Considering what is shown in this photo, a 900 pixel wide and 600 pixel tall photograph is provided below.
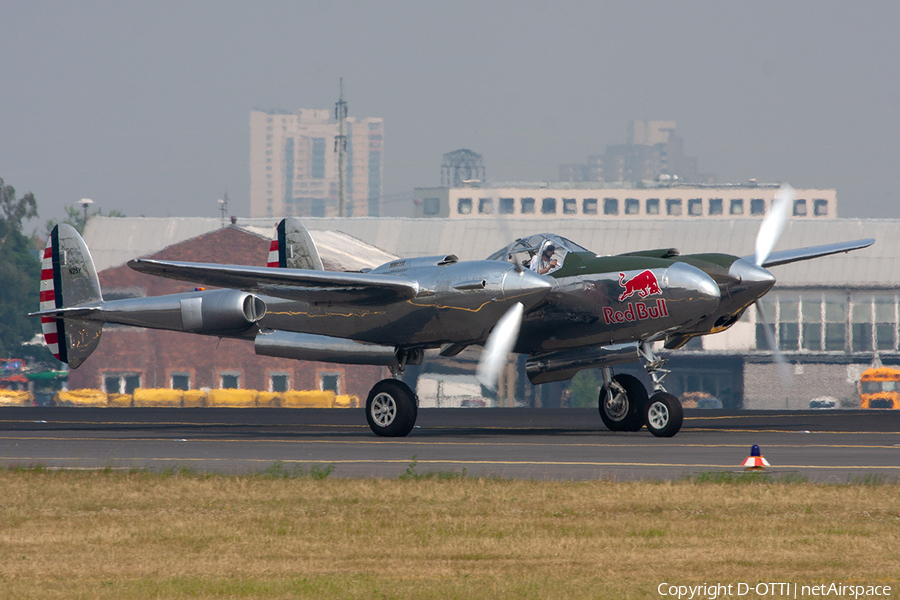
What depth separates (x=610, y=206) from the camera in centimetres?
19162

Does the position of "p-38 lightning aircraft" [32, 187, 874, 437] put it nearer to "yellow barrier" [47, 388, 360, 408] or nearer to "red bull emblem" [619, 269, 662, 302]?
"red bull emblem" [619, 269, 662, 302]

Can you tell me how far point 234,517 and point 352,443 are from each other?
416 inches

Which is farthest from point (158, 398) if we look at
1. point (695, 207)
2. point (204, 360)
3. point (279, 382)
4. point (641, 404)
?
point (695, 207)

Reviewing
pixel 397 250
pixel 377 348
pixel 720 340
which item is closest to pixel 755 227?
pixel 720 340

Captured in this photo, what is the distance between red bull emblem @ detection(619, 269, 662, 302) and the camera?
23.5 meters

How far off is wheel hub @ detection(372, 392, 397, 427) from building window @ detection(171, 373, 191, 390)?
55758mm

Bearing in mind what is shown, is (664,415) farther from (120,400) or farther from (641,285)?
(120,400)

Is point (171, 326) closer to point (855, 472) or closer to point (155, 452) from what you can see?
point (155, 452)

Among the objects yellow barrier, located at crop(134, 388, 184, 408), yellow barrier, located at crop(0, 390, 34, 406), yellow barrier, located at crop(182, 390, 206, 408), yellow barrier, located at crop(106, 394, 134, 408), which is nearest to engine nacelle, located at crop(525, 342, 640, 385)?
yellow barrier, located at crop(134, 388, 184, 408)

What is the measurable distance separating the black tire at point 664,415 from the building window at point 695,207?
174365 millimetres

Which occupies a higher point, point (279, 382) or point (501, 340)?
point (501, 340)

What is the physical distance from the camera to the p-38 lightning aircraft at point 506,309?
2347cm

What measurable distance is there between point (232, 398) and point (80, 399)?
989cm

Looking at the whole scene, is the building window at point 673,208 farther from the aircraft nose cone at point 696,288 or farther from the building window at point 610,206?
the aircraft nose cone at point 696,288
